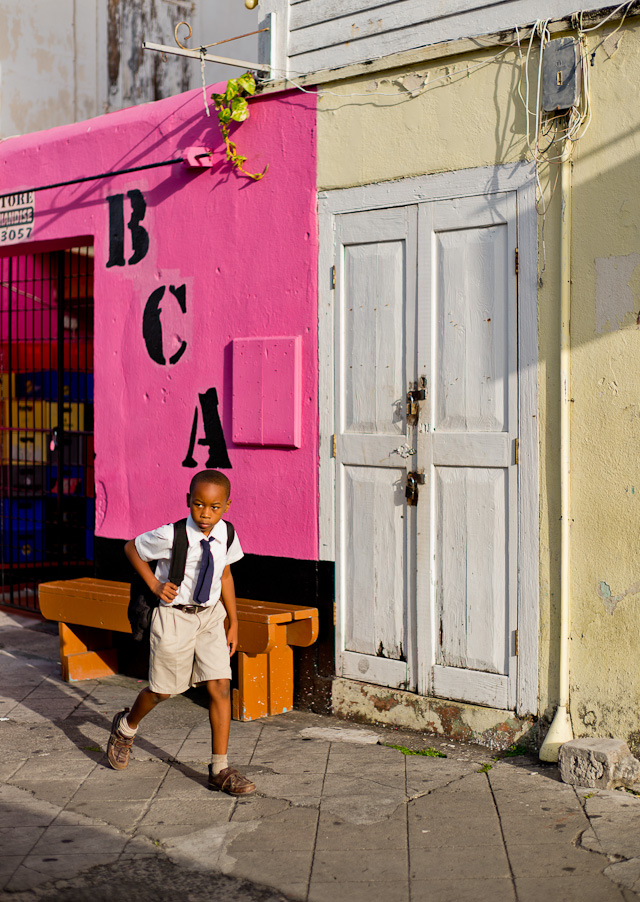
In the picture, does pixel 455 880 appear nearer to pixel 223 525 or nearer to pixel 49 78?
pixel 223 525

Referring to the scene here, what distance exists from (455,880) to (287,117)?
4.44 metres

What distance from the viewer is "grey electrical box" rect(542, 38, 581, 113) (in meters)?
4.96

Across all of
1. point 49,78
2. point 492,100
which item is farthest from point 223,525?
point 49,78

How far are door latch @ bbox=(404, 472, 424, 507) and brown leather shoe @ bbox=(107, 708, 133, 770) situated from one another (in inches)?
74.2

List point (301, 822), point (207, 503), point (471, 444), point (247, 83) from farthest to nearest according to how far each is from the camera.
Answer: point (247, 83), point (471, 444), point (207, 503), point (301, 822)

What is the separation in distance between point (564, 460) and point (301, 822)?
2.13 meters

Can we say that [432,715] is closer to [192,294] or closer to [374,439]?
[374,439]

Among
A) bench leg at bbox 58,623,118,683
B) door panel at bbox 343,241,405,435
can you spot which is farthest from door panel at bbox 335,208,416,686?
bench leg at bbox 58,623,118,683

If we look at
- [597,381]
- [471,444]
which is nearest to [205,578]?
[471,444]

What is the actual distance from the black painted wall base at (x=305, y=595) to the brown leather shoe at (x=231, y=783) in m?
1.39

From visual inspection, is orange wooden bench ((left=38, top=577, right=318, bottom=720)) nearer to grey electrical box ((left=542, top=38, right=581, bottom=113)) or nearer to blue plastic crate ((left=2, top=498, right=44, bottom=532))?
blue plastic crate ((left=2, top=498, right=44, bottom=532))

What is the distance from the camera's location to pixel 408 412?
566 centimetres

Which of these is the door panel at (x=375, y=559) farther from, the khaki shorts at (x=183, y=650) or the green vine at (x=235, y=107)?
the green vine at (x=235, y=107)

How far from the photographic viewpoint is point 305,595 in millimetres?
6148
